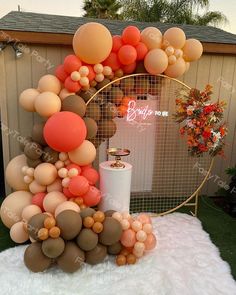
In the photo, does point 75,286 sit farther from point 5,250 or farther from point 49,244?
point 5,250

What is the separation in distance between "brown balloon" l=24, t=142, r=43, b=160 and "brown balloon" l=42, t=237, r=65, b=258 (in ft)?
3.10

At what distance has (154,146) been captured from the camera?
3.84 metres

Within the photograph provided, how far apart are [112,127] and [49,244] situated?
1.45 m

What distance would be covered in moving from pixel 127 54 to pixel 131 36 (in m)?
0.21

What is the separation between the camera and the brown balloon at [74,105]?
2787mm

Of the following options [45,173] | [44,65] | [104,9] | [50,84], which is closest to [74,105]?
[50,84]

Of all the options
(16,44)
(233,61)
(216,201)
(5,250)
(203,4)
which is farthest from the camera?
(203,4)

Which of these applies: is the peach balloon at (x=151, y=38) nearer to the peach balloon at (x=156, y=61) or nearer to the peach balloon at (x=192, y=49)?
the peach balloon at (x=156, y=61)

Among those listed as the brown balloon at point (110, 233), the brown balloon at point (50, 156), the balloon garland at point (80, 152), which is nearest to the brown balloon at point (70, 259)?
the balloon garland at point (80, 152)

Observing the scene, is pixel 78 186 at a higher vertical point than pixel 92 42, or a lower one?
lower

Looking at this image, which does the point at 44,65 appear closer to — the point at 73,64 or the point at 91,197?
the point at 73,64

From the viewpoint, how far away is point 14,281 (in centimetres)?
227

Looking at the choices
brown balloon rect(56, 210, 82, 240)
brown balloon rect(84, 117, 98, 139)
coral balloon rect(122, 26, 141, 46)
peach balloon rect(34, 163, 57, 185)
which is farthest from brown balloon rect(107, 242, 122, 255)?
coral balloon rect(122, 26, 141, 46)

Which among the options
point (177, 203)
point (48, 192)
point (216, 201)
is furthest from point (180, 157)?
point (48, 192)
